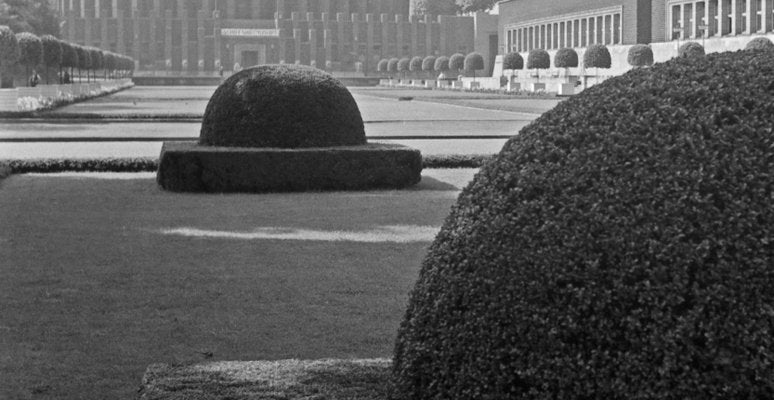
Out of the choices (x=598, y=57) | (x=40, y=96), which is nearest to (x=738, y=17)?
(x=598, y=57)

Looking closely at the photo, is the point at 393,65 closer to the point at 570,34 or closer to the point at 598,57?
the point at 570,34

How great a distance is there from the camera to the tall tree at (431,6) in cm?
10744

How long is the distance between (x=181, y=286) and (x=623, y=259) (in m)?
5.21

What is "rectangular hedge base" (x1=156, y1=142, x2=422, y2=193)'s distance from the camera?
41.2ft

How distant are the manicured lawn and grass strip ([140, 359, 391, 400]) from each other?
0.76 meters

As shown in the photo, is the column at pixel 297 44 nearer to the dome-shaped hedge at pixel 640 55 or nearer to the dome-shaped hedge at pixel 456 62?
the dome-shaped hedge at pixel 456 62

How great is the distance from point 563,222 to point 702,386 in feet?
1.42

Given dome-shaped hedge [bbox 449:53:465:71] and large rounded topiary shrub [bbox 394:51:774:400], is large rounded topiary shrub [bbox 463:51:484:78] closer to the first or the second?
dome-shaped hedge [bbox 449:53:465:71]

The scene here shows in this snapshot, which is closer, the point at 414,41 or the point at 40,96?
the point at 40,96

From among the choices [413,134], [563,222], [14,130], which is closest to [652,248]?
[563,222]

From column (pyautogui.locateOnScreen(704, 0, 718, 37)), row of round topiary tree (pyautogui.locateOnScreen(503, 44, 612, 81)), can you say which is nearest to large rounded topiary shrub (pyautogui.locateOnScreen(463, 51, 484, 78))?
row of round topiary tree (pyautogui.locateOnScreen(503, 44, 612, 81))

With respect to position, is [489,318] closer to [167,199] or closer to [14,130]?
[167,199]

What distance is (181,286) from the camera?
23.9 ft

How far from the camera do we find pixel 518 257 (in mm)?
2521
